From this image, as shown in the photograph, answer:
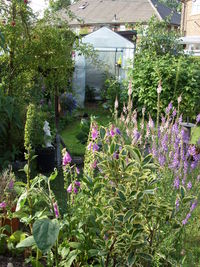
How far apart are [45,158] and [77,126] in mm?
3714

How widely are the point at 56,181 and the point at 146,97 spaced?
5.48 m

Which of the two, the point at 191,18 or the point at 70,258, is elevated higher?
the point at 191,18

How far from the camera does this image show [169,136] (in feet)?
12.1

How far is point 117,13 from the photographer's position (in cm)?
3978

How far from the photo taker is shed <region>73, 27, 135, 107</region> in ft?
38.0

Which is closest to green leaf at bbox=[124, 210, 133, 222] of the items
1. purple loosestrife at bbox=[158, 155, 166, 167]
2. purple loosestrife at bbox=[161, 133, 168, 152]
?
purple loosestrife at bbox=[158, 155, 166, 167]

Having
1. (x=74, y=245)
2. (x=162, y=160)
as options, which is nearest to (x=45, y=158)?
(x=162, y=160)

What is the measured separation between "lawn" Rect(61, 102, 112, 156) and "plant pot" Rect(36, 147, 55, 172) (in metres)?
0.97

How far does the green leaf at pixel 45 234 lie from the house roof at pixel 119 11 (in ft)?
119

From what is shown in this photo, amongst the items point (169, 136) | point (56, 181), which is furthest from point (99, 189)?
point (56, 181)

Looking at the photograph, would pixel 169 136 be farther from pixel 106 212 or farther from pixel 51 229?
pixel 51 229

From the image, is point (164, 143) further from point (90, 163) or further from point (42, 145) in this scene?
point (42, 145)

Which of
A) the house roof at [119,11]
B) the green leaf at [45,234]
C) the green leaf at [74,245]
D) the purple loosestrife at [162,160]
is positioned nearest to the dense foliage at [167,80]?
the purple loosestrife at [162,160]

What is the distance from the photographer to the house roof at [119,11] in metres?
37.5
